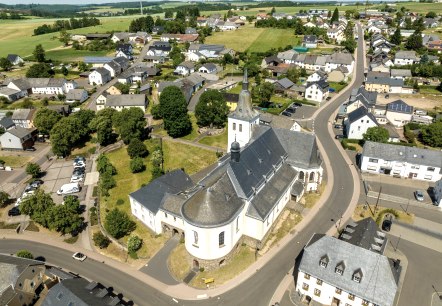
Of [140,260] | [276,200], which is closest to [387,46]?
[276,200]

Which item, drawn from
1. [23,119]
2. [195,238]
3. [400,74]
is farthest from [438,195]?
[23,119]

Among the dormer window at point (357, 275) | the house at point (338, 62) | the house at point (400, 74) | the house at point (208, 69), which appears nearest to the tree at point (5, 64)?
the house at point (208, 69)

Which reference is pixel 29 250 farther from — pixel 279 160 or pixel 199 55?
pixel 199 55

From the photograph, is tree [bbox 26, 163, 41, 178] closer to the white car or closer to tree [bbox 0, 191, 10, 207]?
tree [bbox 0, 191, 10, 207]

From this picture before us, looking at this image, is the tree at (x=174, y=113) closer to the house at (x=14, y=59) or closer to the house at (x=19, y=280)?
the house at (x=19, y=280)

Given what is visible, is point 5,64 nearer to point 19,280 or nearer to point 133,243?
point 133,243
